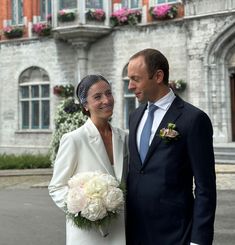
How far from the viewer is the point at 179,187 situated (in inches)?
114

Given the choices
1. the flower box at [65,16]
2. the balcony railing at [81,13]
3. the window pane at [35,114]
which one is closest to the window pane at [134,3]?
the balcony railing at [81,13]

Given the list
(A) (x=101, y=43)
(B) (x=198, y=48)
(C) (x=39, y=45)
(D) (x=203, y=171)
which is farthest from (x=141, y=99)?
(C) (x=39, y=45)

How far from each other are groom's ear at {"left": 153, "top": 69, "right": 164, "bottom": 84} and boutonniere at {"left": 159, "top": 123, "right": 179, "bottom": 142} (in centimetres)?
27

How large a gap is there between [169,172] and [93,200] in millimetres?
454

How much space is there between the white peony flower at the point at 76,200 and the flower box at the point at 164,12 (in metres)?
17.7

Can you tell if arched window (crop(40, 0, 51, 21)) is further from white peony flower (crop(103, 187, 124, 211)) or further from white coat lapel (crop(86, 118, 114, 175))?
white peony flower (crop(103, 187, 124, 211))

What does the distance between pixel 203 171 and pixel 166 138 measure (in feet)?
0.90

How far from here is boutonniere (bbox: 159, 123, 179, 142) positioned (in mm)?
2875

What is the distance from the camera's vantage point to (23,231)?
309 inches

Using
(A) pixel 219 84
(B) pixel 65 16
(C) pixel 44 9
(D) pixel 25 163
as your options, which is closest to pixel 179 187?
(D) pixel 25 163

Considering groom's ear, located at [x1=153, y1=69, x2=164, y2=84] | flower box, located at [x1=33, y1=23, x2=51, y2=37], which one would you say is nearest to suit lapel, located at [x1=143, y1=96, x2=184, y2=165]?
groom's ear, located at [x1=153, y1=69, x2=164, y2=84]

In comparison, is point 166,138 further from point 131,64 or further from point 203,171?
point 131,64

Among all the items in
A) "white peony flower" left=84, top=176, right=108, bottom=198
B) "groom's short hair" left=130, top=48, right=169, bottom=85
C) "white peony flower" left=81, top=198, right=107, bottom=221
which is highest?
"groom's short hair" left=130, top=48, right=169, bottom=85

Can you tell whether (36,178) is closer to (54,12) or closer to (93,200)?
(54,12)
